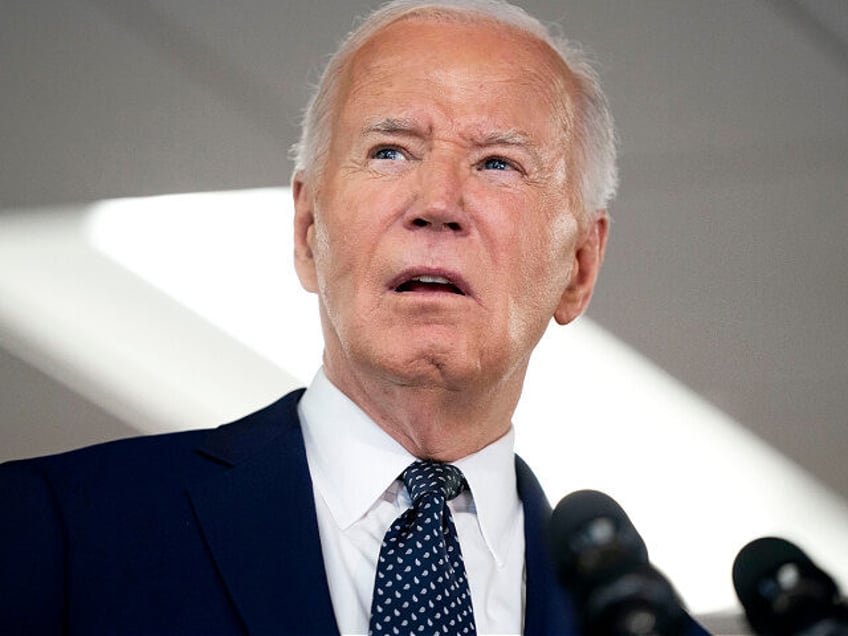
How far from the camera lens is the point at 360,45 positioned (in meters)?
1.81

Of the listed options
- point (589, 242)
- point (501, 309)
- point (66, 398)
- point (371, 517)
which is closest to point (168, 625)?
point (371, 517)

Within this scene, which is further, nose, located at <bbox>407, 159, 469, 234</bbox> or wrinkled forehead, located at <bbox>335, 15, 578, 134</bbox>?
wrinkled forehead, located at <bbox>335, 15, 578, 134</bbox>

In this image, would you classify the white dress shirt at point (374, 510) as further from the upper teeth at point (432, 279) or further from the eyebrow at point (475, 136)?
the eyebrow at point (475, 136)

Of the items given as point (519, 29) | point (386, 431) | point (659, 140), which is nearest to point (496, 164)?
point (519, 29)

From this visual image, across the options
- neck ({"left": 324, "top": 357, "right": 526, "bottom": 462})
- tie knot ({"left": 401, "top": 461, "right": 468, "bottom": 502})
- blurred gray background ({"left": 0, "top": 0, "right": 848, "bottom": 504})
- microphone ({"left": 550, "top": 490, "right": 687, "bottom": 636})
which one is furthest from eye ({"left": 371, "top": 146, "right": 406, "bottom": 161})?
blurred gray background ({"left": 0, "top": 0, "right": 848, "bottom": 504})

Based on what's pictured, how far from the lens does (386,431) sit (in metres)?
1.65

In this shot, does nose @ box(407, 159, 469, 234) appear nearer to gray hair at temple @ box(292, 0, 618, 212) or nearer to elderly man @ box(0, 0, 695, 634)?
elderly man @ box(0, 0, 695, 634)

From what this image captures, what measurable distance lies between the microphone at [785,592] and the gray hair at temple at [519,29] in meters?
0.99

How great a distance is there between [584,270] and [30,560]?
2.70 ft

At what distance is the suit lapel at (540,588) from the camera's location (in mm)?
1516

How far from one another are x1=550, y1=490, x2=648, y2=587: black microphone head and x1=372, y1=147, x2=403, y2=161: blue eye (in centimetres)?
83

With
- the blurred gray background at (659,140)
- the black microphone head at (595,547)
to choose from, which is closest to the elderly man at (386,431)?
the black microphone head at (595,547)

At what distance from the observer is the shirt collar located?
5.14 ft

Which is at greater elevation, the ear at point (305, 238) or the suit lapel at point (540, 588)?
the ear at point (305, 238)
